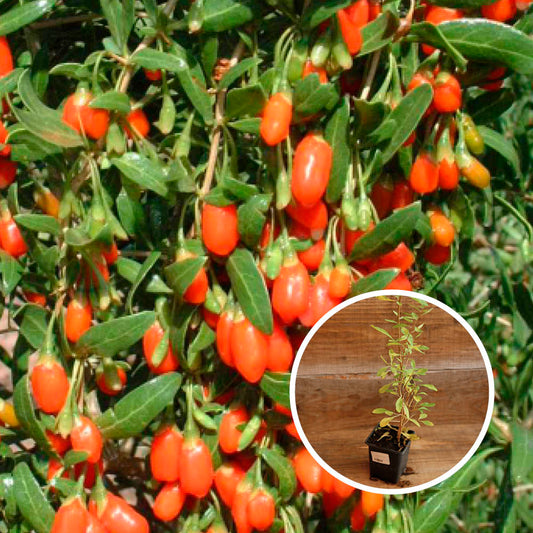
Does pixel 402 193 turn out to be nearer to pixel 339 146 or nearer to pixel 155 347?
pixel 339 146

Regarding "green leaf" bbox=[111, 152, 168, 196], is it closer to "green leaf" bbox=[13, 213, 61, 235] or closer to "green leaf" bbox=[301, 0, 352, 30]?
"green leaf" bbox=[13, 213, 61, 235]

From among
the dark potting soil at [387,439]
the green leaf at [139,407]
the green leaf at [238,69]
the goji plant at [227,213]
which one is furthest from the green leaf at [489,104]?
the green leaf at [139,407]

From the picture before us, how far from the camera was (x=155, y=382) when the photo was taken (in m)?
1.31

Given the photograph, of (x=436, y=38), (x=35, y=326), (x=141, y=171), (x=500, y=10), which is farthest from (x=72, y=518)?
(x=500, y=10)

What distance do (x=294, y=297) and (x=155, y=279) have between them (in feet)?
0.68

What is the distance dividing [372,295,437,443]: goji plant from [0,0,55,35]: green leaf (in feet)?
2.00

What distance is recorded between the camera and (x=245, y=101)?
48.4 inches

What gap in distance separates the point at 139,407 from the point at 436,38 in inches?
25.1

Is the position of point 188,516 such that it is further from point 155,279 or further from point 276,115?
point 276,115

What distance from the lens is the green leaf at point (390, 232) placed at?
123 centimetres

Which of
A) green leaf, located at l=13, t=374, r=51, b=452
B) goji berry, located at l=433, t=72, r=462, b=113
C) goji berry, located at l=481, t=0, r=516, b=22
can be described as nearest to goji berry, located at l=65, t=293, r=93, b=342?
green leaf, located at l=13, t=374, r=51, b=452

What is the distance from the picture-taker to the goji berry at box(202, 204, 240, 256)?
4.07 ft

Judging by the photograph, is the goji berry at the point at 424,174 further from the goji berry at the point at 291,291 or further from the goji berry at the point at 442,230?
the goji berry at the point at 291,291

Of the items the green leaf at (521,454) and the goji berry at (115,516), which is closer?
the goji berry at (115,516)
